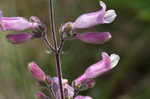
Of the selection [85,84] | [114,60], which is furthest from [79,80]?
[114,60]

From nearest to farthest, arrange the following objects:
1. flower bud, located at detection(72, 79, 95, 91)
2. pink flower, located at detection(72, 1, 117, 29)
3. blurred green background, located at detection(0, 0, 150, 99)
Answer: pink flower, located at detection(72, 1, 117, 29)
flower bud, located at detection(72, 79, 95, 91)
blurred green background, located at detection(0, 0, 150, 99)

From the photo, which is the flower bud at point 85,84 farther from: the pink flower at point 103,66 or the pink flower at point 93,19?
the pink flower at point 93,19

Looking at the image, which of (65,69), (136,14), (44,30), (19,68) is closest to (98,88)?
(65,69)

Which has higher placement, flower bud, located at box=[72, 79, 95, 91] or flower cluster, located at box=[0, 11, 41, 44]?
flower cluster, located at box=[0, 11, 41, 44]

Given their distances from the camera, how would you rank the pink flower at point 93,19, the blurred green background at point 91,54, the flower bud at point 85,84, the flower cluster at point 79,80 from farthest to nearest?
the blurred green background at point 91,54, the flower bud at point 85,84, the flower cluster at point 79,80, the pink flower at point 93,19

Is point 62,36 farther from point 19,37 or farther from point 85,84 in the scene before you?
point 85,84

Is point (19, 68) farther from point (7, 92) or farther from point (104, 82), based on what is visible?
point (104, 82)

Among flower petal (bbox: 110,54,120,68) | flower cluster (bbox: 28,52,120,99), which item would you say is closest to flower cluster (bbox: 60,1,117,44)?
flower cluster (bbox: 28,52,120,99)

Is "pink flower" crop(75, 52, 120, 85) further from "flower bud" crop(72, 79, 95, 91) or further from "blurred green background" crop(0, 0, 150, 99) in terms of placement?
"blurred green background" crop(0, 0, 150, 99)

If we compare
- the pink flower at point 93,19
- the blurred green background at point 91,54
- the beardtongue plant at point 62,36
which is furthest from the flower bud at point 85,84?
the blurred green background at point 91,54
